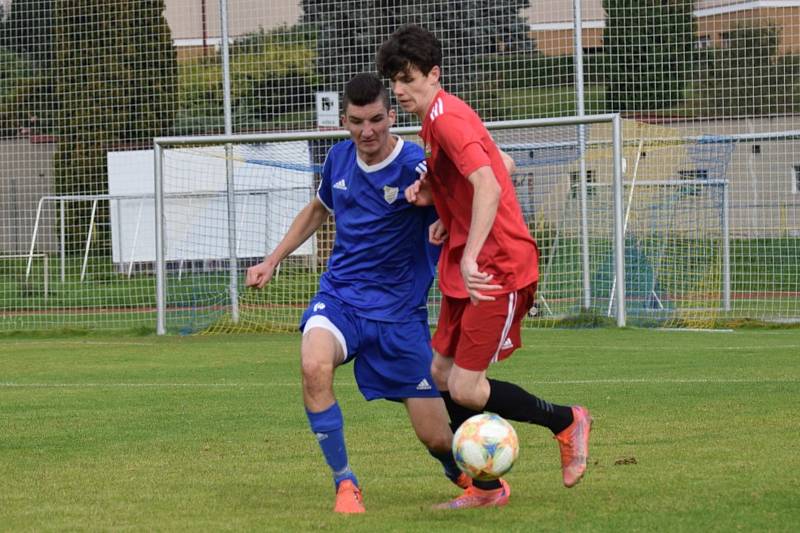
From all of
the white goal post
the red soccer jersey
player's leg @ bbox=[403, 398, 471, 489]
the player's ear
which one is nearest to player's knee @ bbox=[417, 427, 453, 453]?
player's leg @ bbox=[403, 398, 471, 489]

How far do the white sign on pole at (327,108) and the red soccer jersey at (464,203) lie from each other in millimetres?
12758

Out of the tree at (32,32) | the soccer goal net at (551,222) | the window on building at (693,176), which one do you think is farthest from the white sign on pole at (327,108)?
the window on building at (693,176)

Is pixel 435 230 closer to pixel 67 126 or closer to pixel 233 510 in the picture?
pixel 233 510

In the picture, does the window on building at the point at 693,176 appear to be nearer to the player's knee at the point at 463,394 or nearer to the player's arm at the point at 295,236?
the player's arm at the point at 295,236

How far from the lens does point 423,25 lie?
18.8m

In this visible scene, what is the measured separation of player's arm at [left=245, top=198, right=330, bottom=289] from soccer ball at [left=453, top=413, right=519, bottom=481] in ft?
4.53

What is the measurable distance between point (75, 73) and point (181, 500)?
646 inches

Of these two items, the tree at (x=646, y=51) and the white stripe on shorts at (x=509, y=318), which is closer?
the white stripe on shorts at (x=509, y=318)

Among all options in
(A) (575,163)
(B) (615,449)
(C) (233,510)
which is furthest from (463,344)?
(A) (575,163)

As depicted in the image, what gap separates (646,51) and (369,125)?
13004mm

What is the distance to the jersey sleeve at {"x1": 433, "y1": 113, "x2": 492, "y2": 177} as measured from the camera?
5.21 m

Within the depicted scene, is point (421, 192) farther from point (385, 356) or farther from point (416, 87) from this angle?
point (385, 356)

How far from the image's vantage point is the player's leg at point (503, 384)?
541cm

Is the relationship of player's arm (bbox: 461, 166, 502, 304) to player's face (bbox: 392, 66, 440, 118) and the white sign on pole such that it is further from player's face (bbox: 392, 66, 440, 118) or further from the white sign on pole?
the white sign on pole
